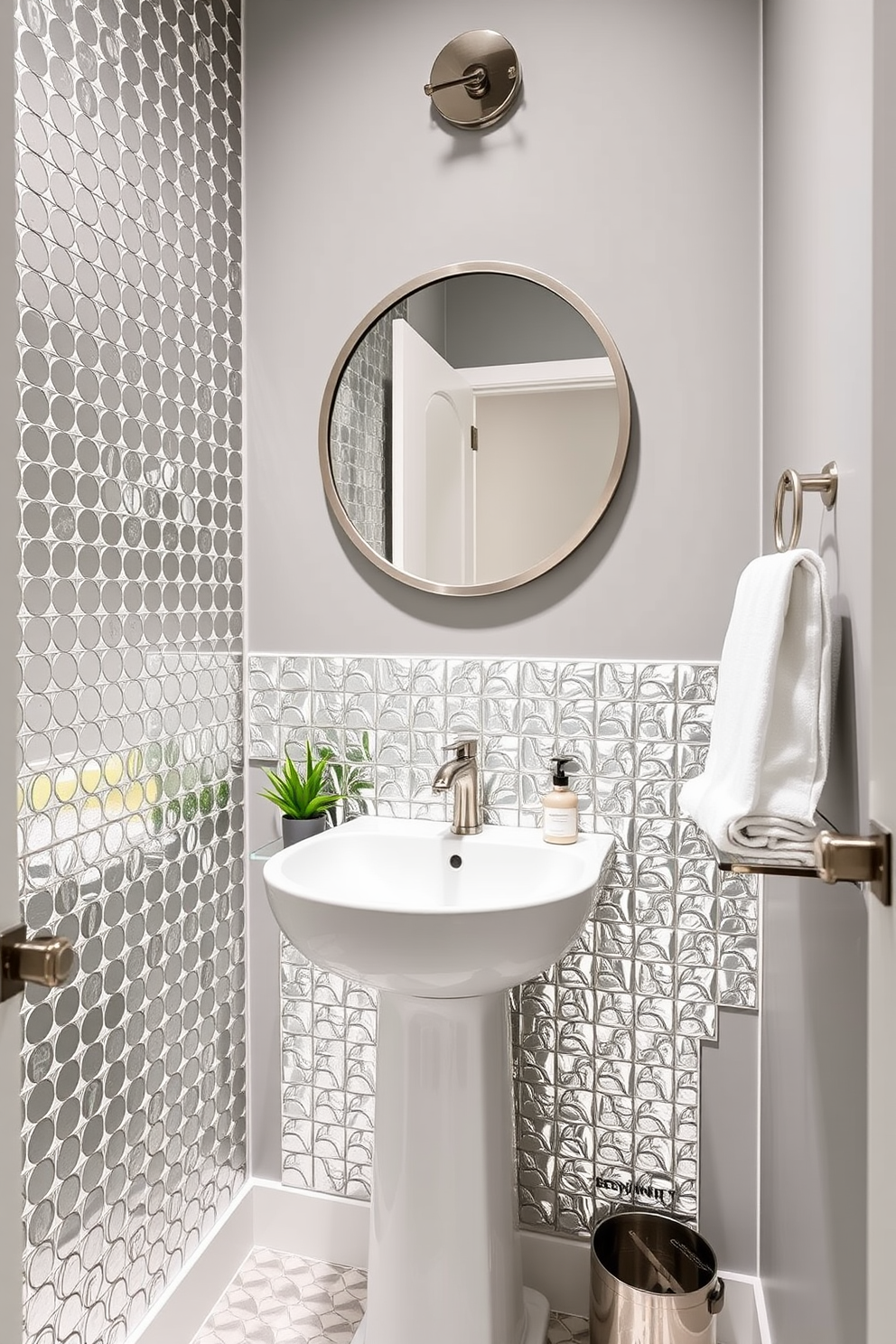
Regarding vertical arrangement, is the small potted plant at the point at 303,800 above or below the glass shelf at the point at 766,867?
below

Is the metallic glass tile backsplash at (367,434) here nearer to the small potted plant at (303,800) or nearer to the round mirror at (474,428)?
the round mirror at (474,428)

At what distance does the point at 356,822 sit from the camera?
1.75 metres

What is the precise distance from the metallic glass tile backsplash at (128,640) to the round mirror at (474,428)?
265 millimetres

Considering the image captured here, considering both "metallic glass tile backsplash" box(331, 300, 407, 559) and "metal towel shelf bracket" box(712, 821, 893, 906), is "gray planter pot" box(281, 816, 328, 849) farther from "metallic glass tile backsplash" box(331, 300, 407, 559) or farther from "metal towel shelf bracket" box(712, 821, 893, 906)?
"metal towel shelf bracket" box(712, 821, 893, 906)

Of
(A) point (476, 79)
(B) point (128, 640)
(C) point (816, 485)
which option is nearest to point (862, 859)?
(C) point (816, 485)

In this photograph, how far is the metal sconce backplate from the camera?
5.43ft

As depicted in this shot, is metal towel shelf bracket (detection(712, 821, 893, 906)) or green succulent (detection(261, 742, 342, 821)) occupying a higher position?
metal towel shelf bracket (detection(712, 821, 893, 906))

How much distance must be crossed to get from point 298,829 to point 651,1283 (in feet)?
3.32

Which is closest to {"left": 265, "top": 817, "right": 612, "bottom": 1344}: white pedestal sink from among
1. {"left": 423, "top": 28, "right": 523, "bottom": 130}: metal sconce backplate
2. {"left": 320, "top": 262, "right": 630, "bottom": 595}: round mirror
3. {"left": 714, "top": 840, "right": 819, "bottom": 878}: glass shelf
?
{"left": 714, "top": 840, "right": 819, "bottom": 878}: glass shelf

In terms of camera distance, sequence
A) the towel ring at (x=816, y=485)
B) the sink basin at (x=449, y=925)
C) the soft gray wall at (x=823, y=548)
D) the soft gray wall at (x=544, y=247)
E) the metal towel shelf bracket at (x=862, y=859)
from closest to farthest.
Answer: the metal towel shelf bracket at (x=862, y=859) → the soft gray wall at (x=823, y=548) → the towel ring at (x=816, y=485) → the sink basin at (x=449, y=925) → the soft gray wall at (x=544, y=247)

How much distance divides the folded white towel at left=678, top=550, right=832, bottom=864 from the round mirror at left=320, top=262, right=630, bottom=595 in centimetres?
71

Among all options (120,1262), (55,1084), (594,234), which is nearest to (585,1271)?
(120,1262)

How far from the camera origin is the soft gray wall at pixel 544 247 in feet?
5.25

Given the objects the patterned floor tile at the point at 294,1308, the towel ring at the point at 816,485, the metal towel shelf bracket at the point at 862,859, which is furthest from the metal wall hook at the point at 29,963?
the patterned floor tile at the point at 294,1308
